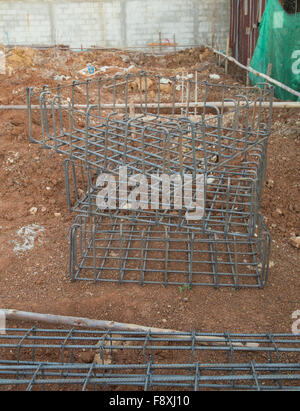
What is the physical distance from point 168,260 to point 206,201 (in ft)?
2.74

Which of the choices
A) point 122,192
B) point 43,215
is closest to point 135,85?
point 43,215

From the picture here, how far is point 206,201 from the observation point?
16.0ft

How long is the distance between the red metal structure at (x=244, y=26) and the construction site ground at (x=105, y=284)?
5471mm

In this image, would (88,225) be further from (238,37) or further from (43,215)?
(238,37)

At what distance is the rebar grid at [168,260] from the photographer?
13.9ft

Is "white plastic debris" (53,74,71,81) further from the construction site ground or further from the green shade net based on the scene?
the green shade net

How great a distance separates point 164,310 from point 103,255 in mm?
1083

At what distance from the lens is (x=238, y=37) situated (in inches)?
567

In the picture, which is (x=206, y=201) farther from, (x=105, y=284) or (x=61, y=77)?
(x=61, y=77)

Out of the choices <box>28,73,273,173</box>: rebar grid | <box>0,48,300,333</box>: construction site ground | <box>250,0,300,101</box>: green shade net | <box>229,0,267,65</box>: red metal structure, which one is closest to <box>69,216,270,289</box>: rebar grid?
<box>0,48,300,333</box>: construction site ground

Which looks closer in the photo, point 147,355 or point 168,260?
point 147,355

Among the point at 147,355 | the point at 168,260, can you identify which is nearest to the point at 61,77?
the point at 168,260

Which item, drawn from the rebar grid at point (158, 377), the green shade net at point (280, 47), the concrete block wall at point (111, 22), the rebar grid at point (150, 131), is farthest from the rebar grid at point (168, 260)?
the concrete block wall at point (111, 22)

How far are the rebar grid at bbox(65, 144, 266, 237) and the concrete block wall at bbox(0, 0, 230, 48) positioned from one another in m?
12.1
